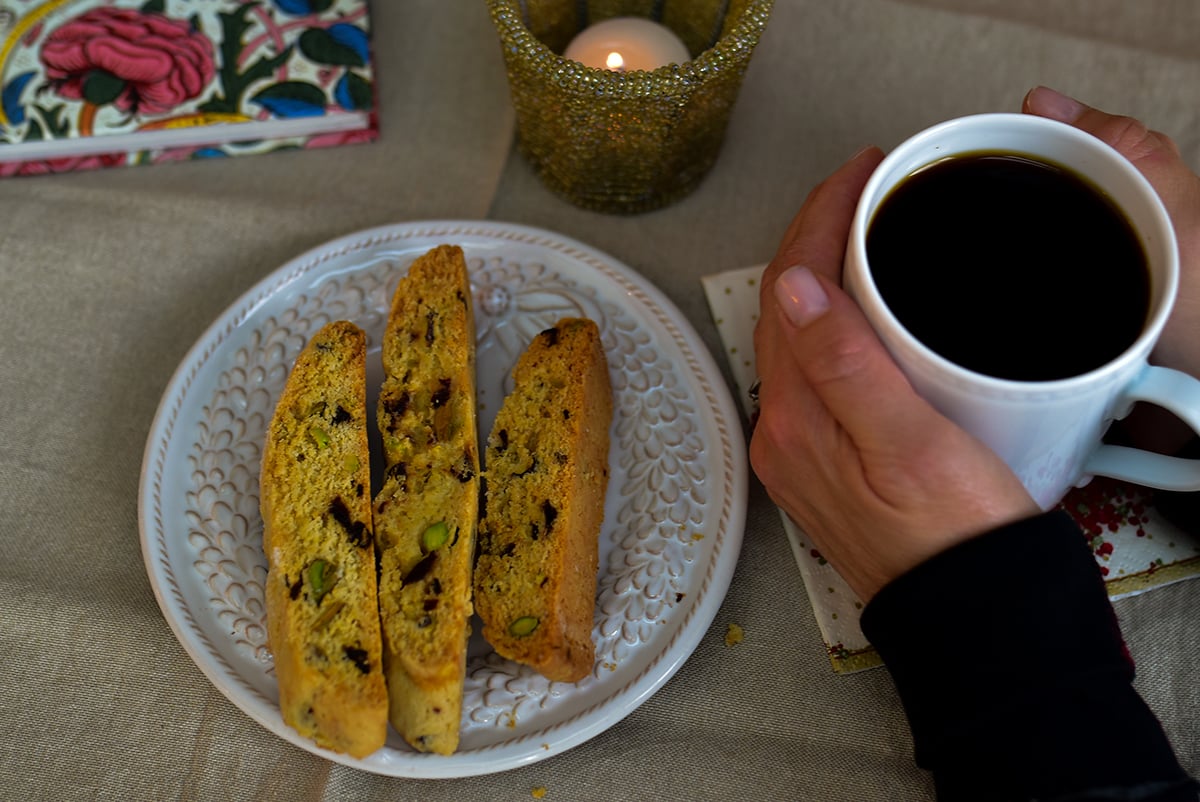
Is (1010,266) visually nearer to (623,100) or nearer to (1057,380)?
(1057,380)

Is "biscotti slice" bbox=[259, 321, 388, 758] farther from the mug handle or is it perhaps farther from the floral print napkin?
the mug handle

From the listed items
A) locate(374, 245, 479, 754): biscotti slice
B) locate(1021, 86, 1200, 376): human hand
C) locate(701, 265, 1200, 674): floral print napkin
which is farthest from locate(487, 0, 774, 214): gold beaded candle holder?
locate(701, 265, 1200, 674): floral print napkin

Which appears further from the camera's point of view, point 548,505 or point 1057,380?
point 548,505

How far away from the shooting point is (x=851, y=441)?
624 millimetres

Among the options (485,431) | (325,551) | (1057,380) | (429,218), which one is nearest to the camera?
(1057,380)

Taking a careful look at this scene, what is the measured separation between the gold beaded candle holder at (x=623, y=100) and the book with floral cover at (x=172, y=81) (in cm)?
23

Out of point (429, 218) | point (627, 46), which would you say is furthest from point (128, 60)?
point (627, 46)

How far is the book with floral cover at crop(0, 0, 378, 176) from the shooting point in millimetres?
989

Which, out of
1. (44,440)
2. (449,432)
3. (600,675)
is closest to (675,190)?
(449,432)

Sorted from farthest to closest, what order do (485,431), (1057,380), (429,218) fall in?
1. (429,218)
2. (485,431)
3. (1057,380)

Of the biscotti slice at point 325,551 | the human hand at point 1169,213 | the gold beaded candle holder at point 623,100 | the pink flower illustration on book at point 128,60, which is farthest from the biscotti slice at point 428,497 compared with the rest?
the human hand at point 1169,213

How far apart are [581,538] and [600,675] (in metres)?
0.10

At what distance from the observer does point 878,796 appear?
2.30 ft

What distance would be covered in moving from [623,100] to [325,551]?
452mm
